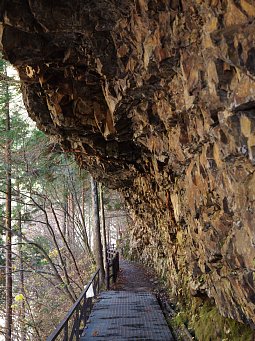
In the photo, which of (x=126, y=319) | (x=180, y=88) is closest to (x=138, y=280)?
(x=126, y=319)

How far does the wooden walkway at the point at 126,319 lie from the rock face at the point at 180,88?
69.8 inches

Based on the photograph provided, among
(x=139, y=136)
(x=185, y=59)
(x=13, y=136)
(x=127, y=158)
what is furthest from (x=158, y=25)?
(x=13, y=136)

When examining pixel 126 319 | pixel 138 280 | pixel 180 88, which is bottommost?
pixel 138 280

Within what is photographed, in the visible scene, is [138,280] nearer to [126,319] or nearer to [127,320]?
[126,319]

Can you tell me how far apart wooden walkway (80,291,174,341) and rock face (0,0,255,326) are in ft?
5.69

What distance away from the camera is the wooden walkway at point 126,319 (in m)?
8.51

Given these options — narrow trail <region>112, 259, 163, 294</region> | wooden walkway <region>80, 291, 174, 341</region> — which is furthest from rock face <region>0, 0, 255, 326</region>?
narrow trail <region>112, 259, 163, 294</region>

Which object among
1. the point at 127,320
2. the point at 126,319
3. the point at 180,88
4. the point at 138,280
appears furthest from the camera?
the point at 138,280

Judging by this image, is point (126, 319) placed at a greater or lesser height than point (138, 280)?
greater

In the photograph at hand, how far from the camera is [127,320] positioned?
9.83 meters

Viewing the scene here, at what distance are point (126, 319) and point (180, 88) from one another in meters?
7.38

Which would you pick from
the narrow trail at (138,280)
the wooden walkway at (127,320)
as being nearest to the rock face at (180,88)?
the wooden walkway at (127,320)

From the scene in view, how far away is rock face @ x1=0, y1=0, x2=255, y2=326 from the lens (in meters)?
4.32

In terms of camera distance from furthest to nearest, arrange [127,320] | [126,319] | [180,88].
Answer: [126,319] < [127,320] < [180,88]
